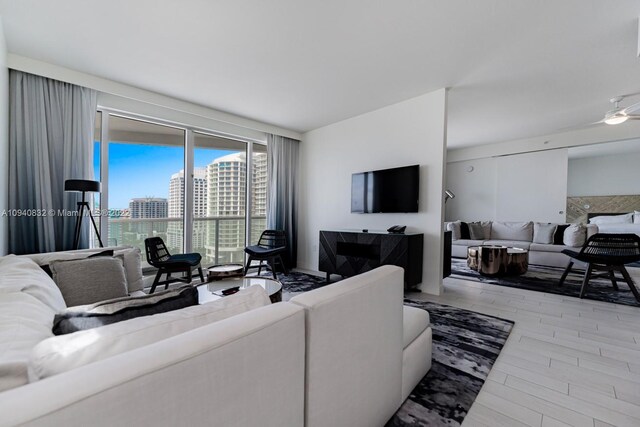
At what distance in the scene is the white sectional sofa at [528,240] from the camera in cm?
447

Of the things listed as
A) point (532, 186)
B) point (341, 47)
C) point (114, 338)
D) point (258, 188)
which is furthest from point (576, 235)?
point (114, 338)

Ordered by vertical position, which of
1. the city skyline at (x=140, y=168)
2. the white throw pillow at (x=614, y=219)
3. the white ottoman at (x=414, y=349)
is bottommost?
the white ottoman at (x=414, y=349)

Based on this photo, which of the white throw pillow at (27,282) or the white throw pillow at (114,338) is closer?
the white throw pillow at (114,338)

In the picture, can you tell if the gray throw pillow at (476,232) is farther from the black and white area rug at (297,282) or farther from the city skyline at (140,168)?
the city skyline at (140,168)

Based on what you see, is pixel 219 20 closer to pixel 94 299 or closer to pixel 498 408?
pixel 94 299

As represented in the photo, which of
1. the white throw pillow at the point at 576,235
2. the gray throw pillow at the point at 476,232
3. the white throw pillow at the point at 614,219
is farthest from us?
the white throw pillow at the point at 614,219

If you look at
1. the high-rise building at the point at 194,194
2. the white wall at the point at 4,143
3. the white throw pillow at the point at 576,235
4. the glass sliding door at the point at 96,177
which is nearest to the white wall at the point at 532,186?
the white throw pillow at the point at 576,235

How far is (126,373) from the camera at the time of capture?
48 centimetres

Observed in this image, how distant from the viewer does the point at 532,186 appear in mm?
5605

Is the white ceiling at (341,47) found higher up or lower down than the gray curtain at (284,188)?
higher up

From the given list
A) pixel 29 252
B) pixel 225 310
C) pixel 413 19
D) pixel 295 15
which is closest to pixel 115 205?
pixel 29 252

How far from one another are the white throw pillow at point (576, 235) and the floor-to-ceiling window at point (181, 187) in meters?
5.28

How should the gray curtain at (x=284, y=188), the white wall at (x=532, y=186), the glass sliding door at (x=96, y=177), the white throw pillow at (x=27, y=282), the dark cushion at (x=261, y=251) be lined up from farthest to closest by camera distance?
1. the white wall at (x=532, y=186)
2. the gray curtain at (x=284, y=188)
3. the dark cushion at (x=261, y=251)
4. the glass sliding door at (x=96, y=177)
5. the white throw pillow at (x=27, y=282)

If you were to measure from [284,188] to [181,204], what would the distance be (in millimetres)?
1680
